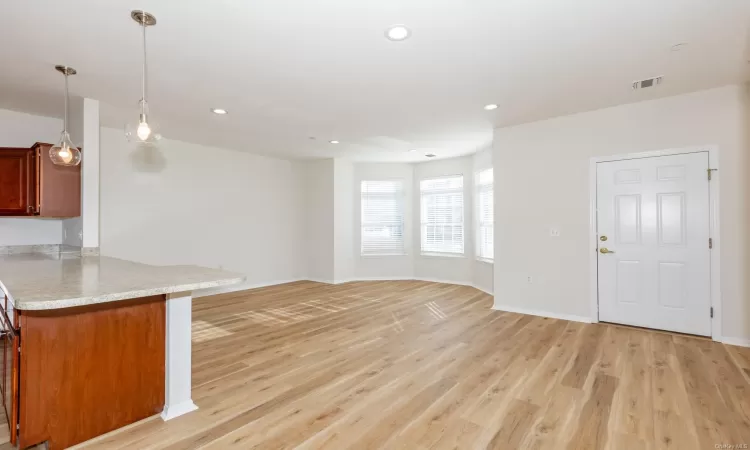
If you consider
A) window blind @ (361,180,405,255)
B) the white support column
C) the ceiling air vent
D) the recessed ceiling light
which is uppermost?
the recessed ceiling light

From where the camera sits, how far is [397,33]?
268cm

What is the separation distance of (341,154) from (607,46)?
16.5ft

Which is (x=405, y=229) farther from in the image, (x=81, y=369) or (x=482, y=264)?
(x=81, y=369)

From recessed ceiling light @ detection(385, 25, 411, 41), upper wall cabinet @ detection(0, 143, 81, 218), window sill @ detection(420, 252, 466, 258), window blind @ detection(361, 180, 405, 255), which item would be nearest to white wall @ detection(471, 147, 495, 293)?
window sill @ detection(420, 252, 466, 258)

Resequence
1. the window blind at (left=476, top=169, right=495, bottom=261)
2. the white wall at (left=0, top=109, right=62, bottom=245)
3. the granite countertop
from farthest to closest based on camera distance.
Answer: the window blind at (left=476, top=169, right=495, bottom=261) → the white wall at (left=0, top=109, right=62, bottom=245) → the granite countertop

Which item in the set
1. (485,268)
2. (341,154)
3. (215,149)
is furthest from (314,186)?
(485,268)

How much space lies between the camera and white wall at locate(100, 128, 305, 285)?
544 cm

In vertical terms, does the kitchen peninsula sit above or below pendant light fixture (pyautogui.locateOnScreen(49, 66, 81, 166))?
below

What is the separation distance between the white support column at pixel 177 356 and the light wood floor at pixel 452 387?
0.38 feet

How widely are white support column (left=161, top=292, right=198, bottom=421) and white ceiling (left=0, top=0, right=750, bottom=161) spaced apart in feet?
6.27

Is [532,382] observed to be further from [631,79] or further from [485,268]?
[485,268]

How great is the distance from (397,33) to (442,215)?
5428 mm

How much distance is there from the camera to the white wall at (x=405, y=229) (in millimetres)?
8094

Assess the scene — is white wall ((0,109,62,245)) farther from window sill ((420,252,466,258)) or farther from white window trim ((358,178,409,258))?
window sill ((420,252,466,258))
